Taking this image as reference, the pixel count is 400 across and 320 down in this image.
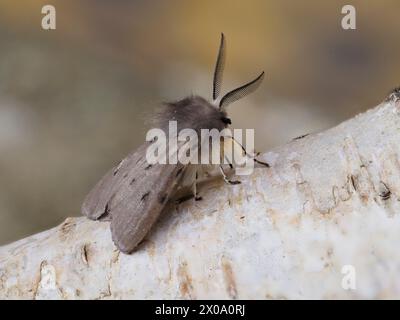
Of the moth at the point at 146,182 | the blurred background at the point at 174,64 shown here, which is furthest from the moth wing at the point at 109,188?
the blurred background at the point at 174,64

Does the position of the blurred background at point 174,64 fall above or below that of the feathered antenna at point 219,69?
above

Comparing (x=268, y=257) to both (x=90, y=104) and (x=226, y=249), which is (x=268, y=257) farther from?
(x=90, y=104)

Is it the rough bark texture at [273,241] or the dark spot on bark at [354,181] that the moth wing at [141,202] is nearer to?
the rough bark texture at [273,241]

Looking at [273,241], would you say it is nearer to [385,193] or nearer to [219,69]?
[385,193]

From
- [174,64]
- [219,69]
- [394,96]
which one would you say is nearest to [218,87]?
[219,69]

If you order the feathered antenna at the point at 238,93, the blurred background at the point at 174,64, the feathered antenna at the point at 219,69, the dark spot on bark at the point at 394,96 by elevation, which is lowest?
the dark spot on bark at the point at 394,96

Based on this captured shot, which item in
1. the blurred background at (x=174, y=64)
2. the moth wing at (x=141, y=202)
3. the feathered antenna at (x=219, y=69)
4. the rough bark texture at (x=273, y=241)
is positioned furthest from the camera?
the blurred background at (x=174, y=64)

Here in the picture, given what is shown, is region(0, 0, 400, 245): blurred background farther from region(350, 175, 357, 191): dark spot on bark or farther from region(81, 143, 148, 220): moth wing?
region(350, 175, 357, 191): dark spot on bark
